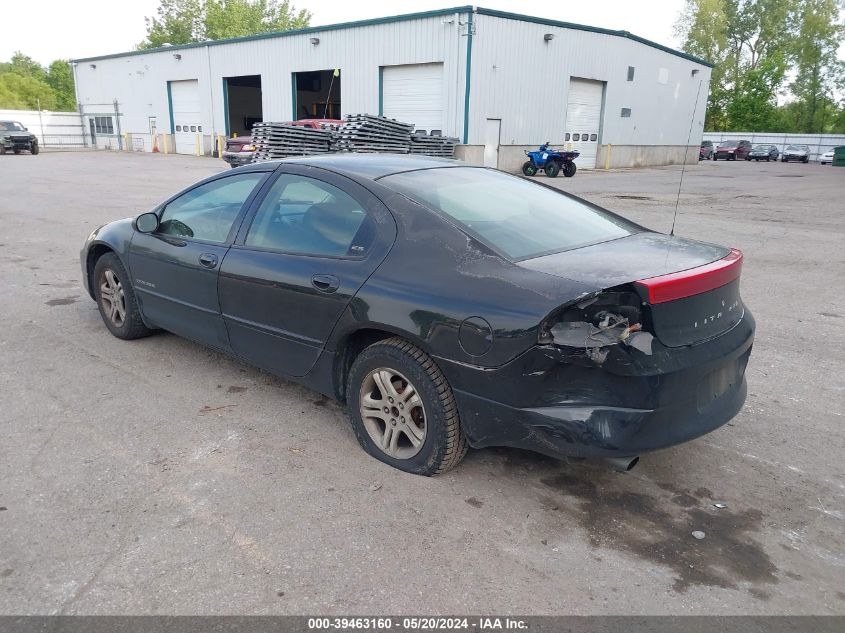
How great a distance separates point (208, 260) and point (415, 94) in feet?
80.6

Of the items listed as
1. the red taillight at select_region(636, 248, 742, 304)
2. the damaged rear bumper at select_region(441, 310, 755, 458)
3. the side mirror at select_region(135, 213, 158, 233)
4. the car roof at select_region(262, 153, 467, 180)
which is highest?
the car roof at select_region(262, 153, 467, 180)

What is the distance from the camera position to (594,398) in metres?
2.72

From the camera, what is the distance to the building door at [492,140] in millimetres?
26672

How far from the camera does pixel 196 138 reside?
38.0 meters

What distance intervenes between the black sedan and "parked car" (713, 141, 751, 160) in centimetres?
5322

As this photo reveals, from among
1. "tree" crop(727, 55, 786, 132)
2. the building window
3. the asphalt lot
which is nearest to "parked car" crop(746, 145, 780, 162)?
"tree" crop(727, 55, 786, 132)

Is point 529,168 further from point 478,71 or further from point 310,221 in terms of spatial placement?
point 310,221

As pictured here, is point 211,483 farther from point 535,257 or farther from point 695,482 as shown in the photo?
point 695,482

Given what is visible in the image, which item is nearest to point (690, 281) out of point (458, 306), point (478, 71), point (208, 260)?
point (458, 306)

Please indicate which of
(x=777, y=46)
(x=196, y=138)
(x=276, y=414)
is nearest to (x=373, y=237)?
(x=276, y=414)

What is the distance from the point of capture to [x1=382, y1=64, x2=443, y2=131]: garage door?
87.0ft

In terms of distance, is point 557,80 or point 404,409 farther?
point 557,80

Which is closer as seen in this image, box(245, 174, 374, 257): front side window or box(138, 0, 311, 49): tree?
box(245, 174, 374, 257): front side window

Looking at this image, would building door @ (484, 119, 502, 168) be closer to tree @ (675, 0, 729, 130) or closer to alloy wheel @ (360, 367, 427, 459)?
alloy wheel @ (360, 367, 427, 459)
